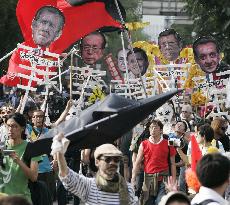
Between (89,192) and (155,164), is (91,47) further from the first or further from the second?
(89,192)

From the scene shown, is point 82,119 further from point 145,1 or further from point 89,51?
point 145,1

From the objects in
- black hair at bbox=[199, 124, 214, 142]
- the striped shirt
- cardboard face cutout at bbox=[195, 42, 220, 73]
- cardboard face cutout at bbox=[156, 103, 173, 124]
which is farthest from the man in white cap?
cardboard face cutout at bbox=[195, 42, 220, 73]

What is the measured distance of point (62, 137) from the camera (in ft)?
21.0

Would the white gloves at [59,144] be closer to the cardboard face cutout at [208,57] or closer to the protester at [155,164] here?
the protester at [155,164]

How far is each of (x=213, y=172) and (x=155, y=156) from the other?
228 inches

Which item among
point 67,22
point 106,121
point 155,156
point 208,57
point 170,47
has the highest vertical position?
point 67,22

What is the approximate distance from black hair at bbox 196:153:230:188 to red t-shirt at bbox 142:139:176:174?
5707mm

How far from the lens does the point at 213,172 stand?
582cm

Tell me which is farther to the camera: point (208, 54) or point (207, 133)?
point (208, 54)

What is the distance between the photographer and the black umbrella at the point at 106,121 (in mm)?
6812

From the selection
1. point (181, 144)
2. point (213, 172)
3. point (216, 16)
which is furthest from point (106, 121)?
point (216, 16)

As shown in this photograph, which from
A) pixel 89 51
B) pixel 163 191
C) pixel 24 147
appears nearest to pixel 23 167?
pixel 24 147

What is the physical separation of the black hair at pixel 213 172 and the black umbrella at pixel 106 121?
1.10m

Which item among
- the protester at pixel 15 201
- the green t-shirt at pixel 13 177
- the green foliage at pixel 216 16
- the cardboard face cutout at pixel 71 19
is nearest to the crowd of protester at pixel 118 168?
the green t-shirt at pixel 13 177
